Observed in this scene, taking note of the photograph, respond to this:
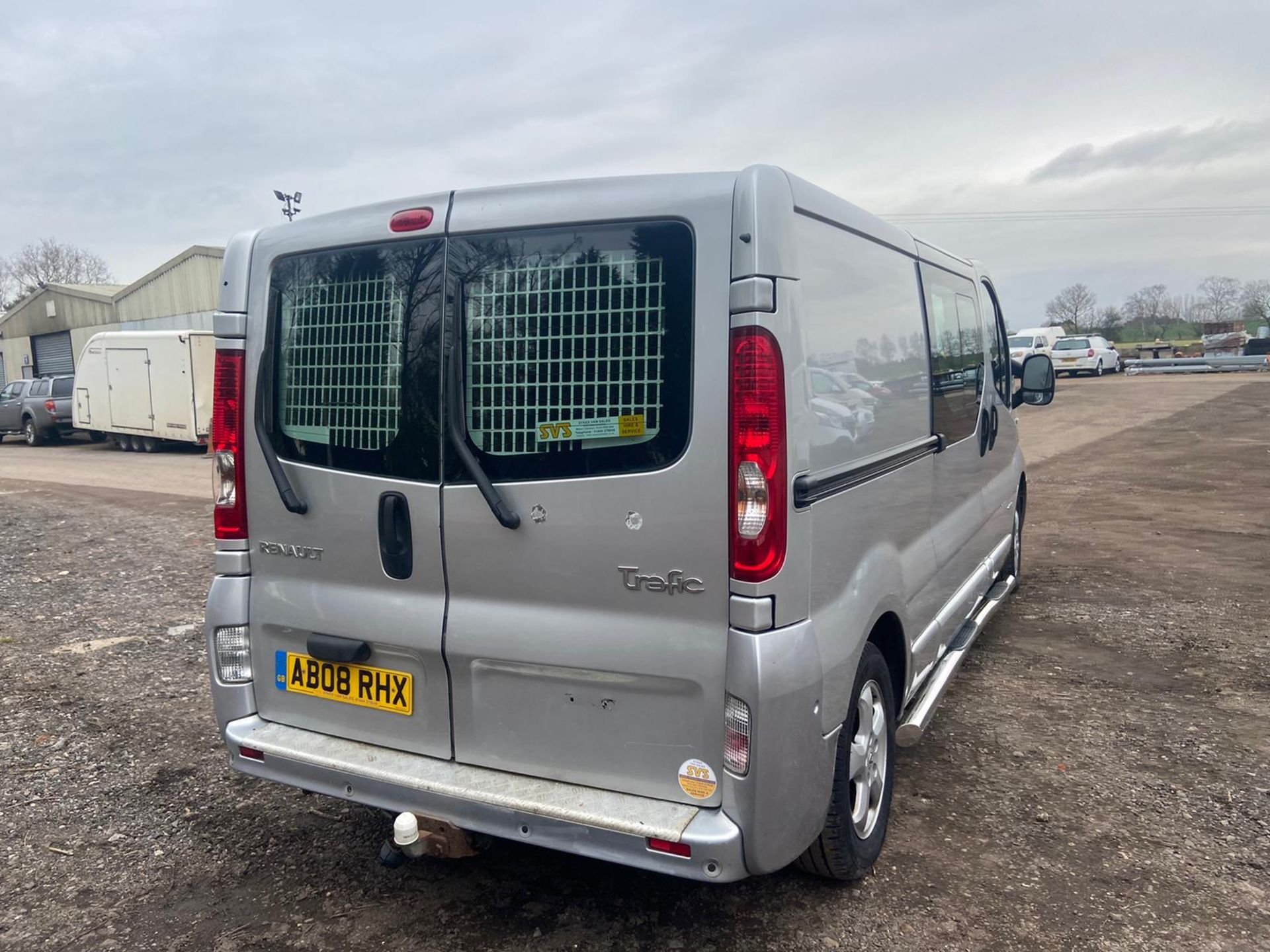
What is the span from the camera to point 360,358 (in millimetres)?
3123

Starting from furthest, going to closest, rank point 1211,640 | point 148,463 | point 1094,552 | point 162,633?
point 148,463 < point 1094,552 < point 162,633 < point 1211,640

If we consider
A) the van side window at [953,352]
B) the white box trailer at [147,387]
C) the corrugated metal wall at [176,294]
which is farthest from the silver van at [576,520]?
the corrugated metal wall at [176,294]

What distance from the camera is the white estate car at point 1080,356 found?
36844 mm

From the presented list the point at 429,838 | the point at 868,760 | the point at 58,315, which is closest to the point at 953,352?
the point at 868,760

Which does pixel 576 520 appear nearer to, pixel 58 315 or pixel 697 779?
pixel 697 779

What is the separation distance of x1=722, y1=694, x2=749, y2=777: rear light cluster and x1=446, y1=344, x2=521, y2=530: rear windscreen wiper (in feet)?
2.61

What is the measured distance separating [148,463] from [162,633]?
43.0ft

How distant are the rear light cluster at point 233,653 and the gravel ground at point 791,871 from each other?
2.31ft

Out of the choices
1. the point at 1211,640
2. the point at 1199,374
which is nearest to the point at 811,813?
the point at 1211,640

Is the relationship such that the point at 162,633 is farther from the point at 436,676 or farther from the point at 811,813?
the point at 811,813

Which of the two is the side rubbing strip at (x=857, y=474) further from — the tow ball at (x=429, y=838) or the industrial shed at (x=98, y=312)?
the industrial shed at (x=98, y=312)

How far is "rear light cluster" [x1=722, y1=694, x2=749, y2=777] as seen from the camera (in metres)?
2.58

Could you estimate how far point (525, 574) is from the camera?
2.84 metres

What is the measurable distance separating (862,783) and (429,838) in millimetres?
1409
